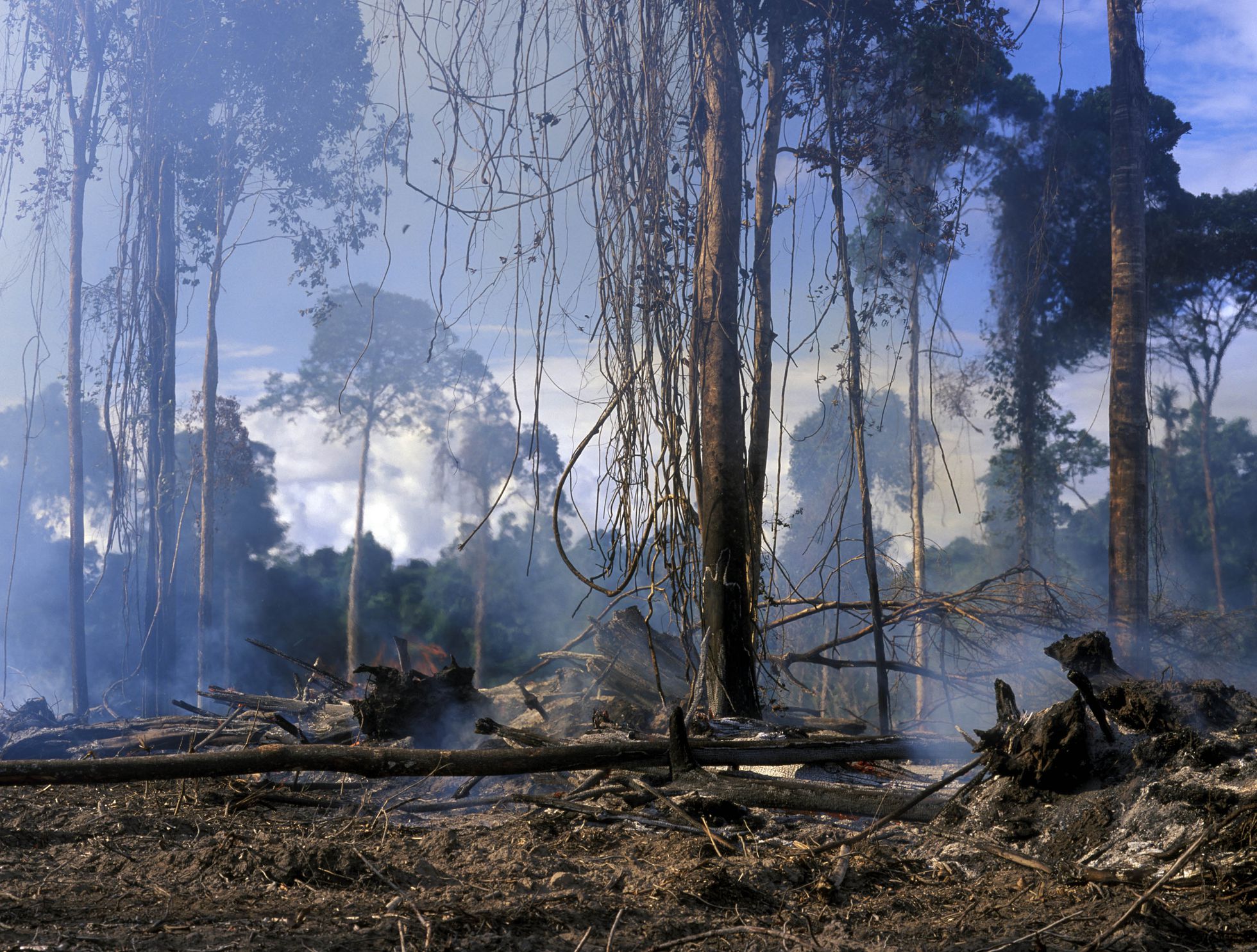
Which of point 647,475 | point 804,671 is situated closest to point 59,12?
point 647,475

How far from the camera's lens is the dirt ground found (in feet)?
5.85

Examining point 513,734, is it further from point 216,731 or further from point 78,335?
point 78,335

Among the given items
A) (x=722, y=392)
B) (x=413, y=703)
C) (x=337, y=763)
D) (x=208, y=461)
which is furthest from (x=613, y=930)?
(x=208, y=461)

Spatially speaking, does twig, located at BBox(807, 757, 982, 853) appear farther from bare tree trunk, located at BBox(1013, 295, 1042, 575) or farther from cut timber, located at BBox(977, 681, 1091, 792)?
bare tree trunk, located at BBox(1013, 295, 1042, 575)

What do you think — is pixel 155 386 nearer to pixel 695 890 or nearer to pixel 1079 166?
pixel 695 890

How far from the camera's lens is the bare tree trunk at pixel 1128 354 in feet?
24.7

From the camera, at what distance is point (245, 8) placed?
14297 millimetres

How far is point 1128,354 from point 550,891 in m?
7.67

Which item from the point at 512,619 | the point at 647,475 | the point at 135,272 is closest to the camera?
the point at 647,475

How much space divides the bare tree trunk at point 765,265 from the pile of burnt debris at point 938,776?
173 cm

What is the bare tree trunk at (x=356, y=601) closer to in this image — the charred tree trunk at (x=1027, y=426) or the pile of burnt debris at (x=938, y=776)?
the charred tree trunk at (x=1027, y=426)

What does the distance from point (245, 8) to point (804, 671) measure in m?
22.4

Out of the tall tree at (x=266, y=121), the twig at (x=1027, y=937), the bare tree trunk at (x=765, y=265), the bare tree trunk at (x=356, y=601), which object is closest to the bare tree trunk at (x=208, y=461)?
the tall tree at (x=266, y=121)

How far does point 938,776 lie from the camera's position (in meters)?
3.68
